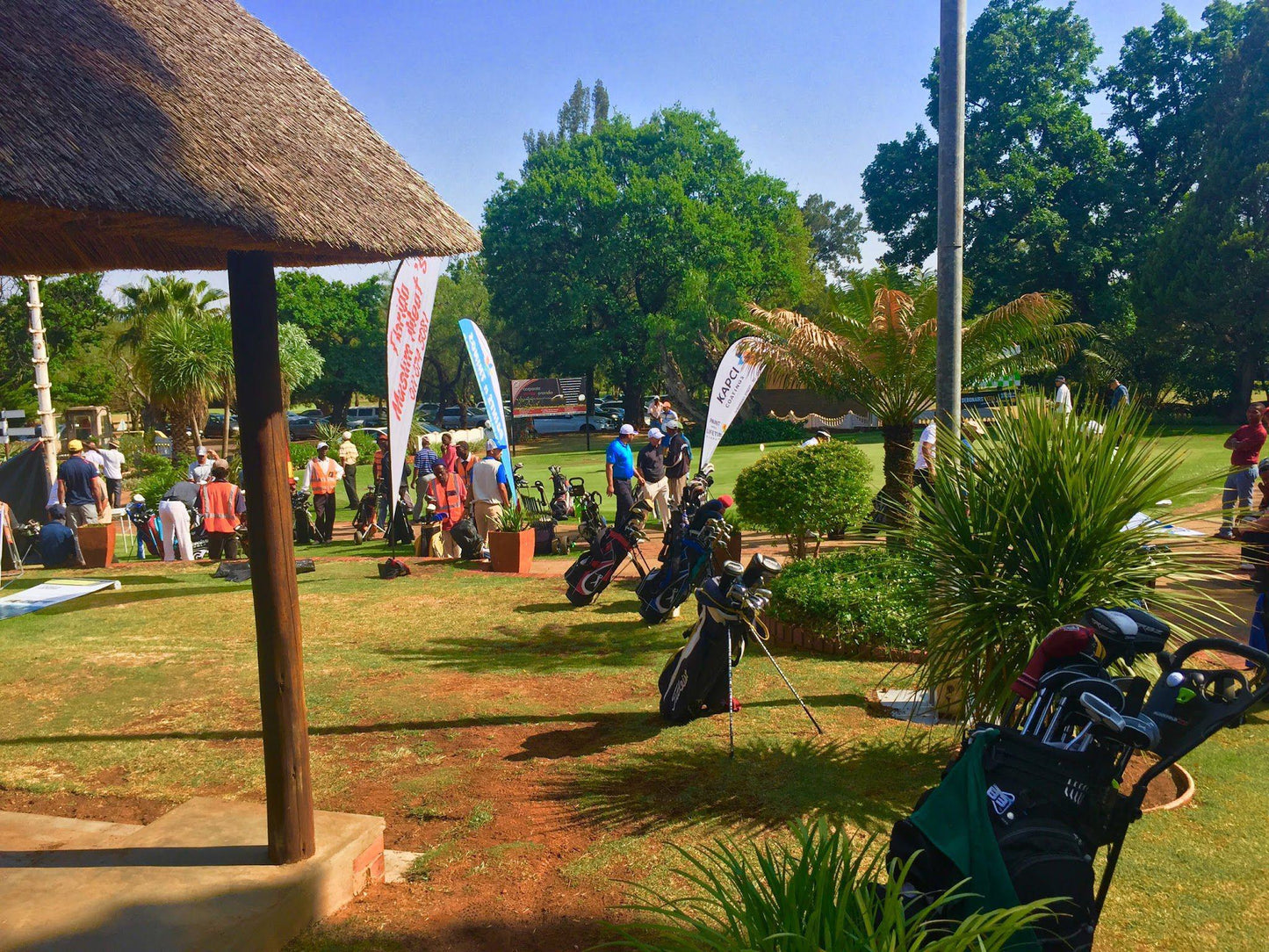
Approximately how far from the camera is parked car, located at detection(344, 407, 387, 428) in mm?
50500

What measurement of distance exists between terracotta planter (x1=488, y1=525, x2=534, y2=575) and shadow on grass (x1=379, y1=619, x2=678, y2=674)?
3.12m

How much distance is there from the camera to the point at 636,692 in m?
7.46

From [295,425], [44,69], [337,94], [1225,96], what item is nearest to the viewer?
[44,69]

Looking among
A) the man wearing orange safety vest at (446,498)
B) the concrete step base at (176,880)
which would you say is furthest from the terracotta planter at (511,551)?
the concrete step base at (176,880)

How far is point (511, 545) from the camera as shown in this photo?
12.9m

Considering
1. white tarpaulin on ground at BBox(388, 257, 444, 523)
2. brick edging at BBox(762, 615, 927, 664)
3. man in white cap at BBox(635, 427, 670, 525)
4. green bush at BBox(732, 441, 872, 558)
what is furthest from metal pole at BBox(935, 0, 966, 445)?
man in white cap at BBox(635, 427, 670, 525)

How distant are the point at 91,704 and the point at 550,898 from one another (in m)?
4.92

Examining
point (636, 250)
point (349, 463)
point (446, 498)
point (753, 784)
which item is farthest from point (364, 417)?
point (753, 784)

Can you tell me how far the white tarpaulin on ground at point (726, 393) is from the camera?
16.0 meters

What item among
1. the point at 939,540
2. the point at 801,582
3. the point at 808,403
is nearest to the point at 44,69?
the point at 939,540

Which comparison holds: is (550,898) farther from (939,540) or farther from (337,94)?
(337,94)

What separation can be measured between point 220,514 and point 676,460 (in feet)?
23.3

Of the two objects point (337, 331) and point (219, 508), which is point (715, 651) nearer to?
point (219, 508)

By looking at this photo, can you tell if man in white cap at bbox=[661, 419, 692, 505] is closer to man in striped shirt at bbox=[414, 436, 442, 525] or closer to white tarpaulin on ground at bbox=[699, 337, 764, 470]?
white tarpaulin on ground at bbox=[699, 337, 764, 470]
